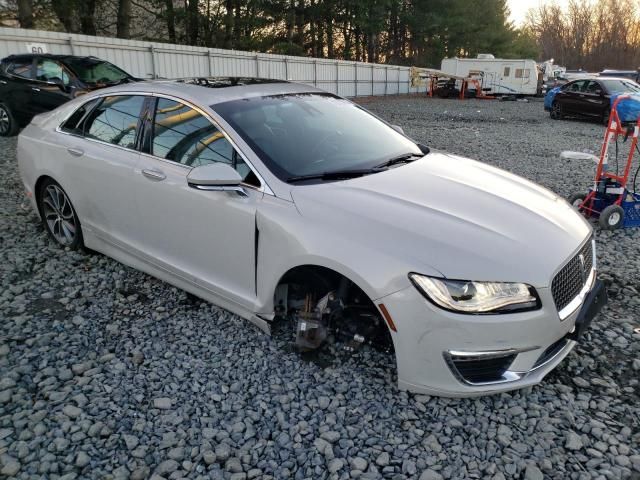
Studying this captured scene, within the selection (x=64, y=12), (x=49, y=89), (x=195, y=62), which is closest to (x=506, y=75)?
(x=195, y=62)

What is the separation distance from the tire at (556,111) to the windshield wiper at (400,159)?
16910 mm

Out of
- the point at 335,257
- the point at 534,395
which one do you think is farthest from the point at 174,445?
the point at 534,395

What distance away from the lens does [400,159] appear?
348cm

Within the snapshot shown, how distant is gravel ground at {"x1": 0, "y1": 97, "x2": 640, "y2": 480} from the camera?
228cm

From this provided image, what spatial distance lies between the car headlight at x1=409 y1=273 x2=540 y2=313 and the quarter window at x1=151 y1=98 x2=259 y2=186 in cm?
120

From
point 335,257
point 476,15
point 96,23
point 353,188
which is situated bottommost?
point 335,257

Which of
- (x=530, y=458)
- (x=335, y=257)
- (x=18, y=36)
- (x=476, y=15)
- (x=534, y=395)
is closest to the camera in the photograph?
(x=530, y=458)

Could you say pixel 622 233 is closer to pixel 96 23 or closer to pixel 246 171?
pixel 246 171

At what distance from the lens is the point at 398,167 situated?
10.9 feet

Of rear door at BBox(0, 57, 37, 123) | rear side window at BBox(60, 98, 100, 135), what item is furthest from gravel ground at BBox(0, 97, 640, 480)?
rear door at BBox(0, 57, 37, 123)

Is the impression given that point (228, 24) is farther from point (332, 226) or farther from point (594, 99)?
point (332, 226)

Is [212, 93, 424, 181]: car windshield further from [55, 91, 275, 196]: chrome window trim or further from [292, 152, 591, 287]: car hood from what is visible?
[292, 152, 591, 287]: car hood

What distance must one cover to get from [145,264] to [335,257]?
179 cm

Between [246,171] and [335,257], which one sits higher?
[246,171]
